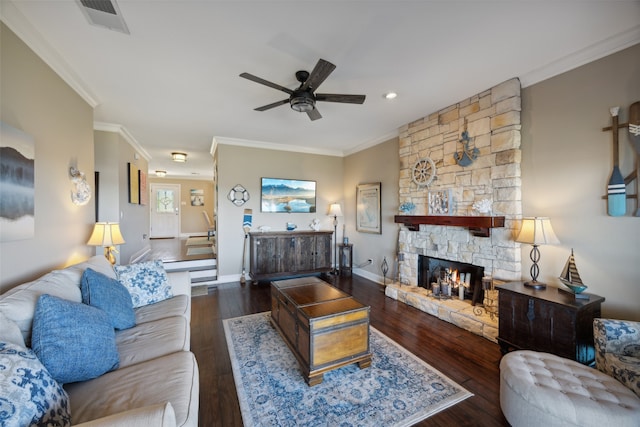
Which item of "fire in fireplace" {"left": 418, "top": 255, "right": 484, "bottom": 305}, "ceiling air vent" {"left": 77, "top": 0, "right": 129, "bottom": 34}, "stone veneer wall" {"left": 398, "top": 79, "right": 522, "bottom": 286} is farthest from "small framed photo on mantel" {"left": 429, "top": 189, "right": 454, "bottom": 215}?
"ceiling air vent" {"left": 77, "top": 0, "right": 129, "bottom": 34}

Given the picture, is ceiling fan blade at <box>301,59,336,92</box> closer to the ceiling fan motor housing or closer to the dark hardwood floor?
the ceiling fan motor housing

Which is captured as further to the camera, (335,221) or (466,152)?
(335,221)

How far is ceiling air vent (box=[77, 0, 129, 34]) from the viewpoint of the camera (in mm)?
1690

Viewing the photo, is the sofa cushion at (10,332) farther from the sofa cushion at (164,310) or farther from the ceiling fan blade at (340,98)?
the ceiling fan blade at (340,98)

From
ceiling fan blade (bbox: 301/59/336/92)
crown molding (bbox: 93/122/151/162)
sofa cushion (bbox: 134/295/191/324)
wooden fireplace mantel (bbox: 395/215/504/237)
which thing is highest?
crown molding (bbox: 93/122/151/162)

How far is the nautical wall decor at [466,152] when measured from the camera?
3.11 m

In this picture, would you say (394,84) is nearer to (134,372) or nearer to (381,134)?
(381,134)

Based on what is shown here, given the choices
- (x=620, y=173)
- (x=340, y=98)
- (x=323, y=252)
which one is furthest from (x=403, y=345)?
(x=323, y=252)

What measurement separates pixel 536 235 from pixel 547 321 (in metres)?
0.75

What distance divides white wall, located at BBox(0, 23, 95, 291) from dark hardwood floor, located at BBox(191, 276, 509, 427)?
4.99 feet

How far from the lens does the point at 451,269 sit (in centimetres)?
363

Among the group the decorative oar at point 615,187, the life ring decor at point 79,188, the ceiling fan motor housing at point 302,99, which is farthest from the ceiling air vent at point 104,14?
the decorative oar at point 615,187

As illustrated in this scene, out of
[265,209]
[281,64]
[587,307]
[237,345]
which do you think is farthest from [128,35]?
[587,307]

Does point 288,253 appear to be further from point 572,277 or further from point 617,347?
point 617,347
